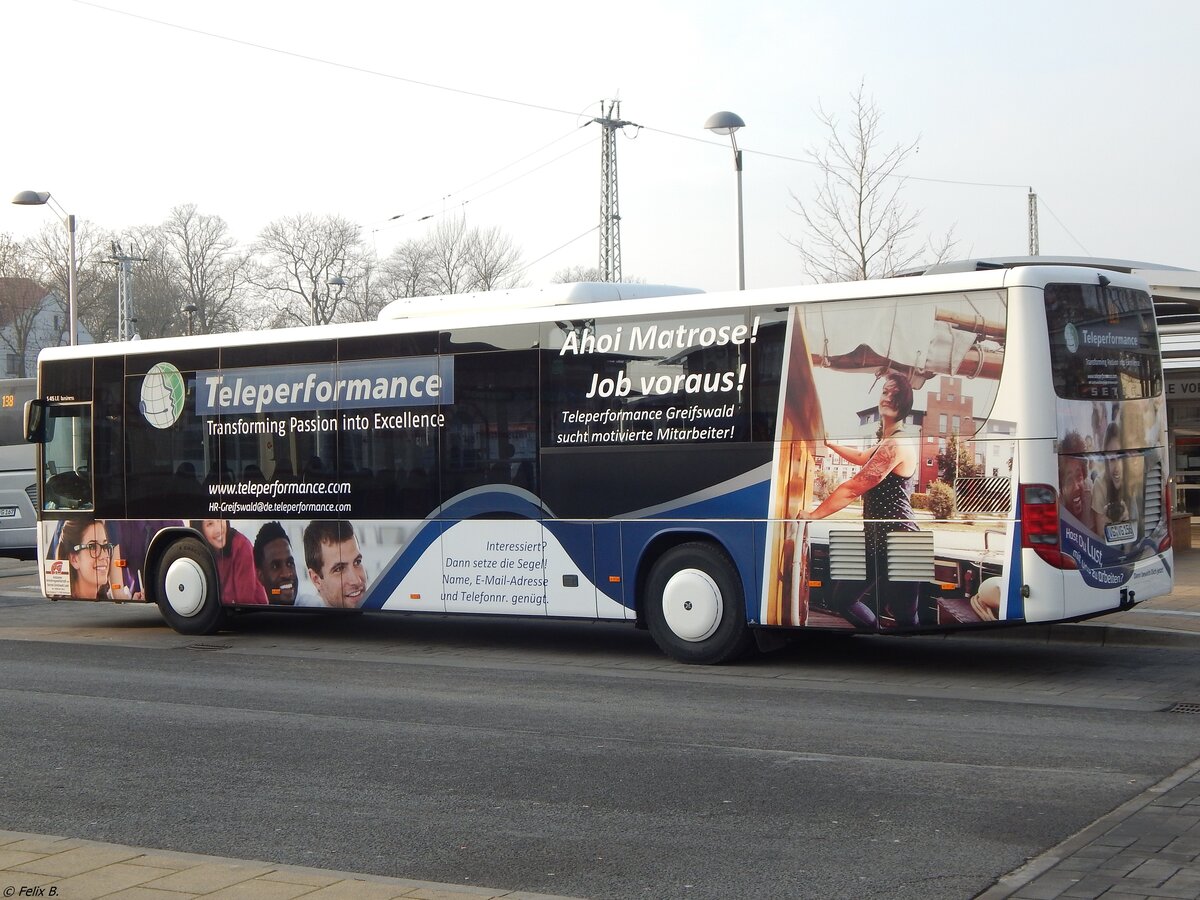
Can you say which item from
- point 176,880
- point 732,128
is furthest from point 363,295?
point 176,880

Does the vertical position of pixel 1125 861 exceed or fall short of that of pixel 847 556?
it falls short

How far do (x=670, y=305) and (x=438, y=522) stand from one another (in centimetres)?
318

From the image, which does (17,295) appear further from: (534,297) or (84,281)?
(534,297)

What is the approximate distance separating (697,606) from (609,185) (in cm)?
2655

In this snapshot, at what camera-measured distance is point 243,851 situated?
21.1 feet

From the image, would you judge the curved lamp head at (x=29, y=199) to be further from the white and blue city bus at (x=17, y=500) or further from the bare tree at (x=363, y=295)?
the bare tree at (x=363, y=295)

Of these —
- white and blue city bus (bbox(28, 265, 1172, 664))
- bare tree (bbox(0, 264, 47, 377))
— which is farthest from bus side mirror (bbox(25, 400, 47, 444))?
bare tree (bbox(0, 264, 47, 377))

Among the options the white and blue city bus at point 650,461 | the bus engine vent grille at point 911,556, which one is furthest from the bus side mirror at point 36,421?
the bus engine vent grille at point 911,556

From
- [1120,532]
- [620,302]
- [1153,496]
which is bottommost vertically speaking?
[1120,532]

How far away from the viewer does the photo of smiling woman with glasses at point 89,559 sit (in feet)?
52.2

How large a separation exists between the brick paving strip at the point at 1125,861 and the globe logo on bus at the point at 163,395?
11.5 metres

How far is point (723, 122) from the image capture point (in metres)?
21.9

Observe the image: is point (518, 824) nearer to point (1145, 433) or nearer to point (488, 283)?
A: point (1145, 433)

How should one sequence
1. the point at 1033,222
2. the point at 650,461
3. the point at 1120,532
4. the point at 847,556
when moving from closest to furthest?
1. the point at 1120,532
2. the point at 847,556
3. the point at 650,461
4. the point at 1033,222
